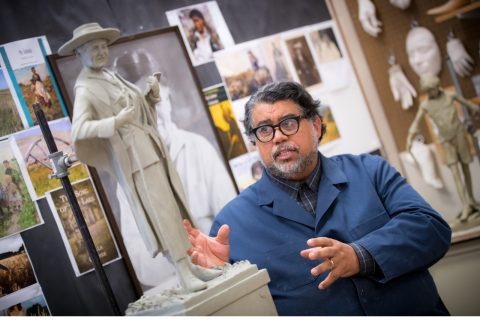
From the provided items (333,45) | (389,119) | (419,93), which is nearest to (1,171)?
(333,45)

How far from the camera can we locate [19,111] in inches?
70.9

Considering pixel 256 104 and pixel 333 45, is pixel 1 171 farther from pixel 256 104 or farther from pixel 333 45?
pixel 333 45

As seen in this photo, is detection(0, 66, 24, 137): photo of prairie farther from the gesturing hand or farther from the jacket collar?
the gesturing hand

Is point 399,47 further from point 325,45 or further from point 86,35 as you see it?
point 86,35

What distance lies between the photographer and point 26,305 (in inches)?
64.9

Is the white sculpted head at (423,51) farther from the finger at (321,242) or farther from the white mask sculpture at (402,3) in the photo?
the finger at (321,242)

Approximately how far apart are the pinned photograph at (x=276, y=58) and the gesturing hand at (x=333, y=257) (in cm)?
176

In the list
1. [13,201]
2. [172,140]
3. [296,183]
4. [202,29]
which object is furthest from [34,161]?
[202,29]

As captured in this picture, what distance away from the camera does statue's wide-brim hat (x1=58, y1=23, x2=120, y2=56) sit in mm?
1049

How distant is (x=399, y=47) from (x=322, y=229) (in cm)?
248

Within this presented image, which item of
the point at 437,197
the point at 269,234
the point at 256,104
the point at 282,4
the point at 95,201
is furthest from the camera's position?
the point at 437,197

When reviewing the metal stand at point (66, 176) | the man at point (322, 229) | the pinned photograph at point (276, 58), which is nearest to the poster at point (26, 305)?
the metal stand at point (66, 176)

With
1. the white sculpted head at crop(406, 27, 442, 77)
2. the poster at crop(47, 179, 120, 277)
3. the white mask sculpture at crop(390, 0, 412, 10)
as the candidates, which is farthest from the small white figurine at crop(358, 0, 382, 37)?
the poster at crop(47, 179, 120, 277)

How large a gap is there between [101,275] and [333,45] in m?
2.58
